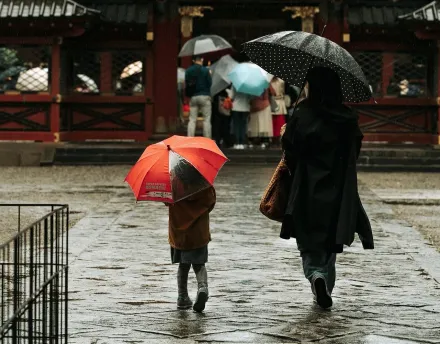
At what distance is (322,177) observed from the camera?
27.9 feet

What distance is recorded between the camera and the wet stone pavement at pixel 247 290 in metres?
7.56

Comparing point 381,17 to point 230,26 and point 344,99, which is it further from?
point 344,99

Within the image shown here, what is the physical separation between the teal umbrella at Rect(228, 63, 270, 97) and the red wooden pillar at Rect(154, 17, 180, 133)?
4.02 metres

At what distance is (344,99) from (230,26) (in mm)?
21856

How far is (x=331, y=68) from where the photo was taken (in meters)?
8.67

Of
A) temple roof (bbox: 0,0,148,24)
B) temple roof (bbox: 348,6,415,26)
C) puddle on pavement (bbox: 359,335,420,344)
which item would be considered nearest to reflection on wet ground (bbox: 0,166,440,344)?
puddle on pavement (bbox: 359,335,420,344)

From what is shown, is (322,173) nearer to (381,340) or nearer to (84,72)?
(381,340)

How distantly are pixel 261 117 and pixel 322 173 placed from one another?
17.6 m

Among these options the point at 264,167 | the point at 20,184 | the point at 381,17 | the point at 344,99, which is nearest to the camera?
the point at 344,99

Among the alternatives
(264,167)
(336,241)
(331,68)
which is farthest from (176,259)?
(264,167)

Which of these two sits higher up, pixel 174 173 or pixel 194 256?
pixel 174 173

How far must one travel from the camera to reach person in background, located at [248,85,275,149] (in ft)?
84.9


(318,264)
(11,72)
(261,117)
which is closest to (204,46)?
(261,117)

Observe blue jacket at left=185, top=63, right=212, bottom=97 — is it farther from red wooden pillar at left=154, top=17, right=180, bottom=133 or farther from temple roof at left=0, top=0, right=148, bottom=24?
red wooden pillar at left=154, top=17, right=180, bottom=133
